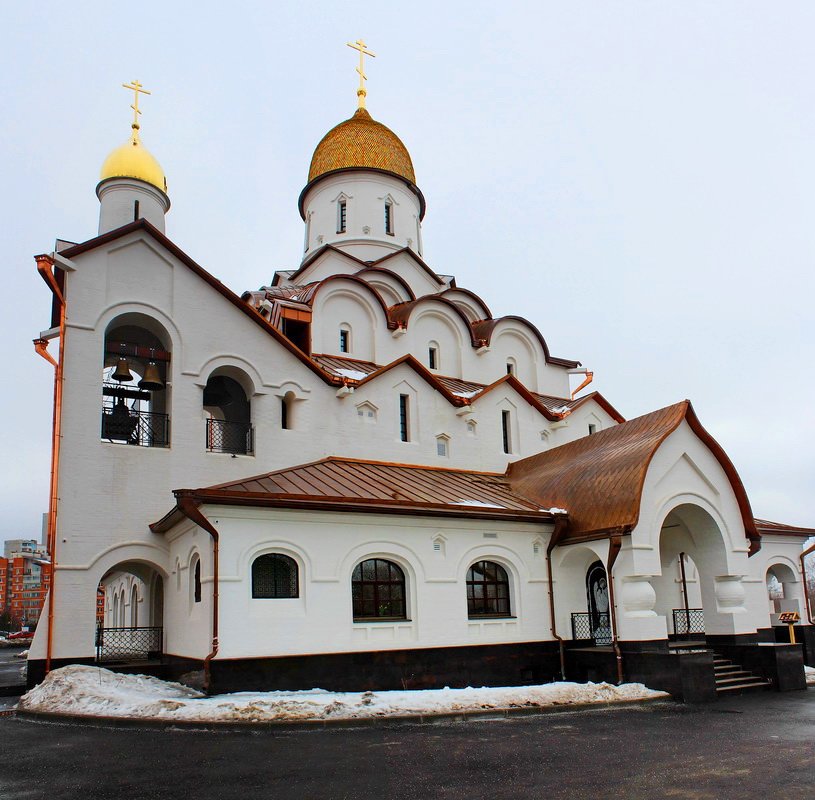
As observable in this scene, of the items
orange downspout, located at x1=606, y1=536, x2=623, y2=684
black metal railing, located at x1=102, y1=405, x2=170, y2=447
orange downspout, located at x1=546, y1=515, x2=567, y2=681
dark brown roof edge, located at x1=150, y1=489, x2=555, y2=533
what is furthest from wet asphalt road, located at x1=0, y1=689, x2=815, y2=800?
black metal railing, located at x1=102, y1=405, x2=170, y2=447

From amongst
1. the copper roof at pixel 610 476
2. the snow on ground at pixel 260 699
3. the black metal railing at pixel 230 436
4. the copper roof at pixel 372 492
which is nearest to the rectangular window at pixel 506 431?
the copper roof at pixel 372 492

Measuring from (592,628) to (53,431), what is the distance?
11211 millimetres

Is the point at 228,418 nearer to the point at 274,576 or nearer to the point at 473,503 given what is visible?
the point at 274,576

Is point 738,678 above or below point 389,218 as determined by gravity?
below

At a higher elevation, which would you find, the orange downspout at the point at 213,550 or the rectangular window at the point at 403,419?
the rectangular window at the point at 403,419

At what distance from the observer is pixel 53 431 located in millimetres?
15094

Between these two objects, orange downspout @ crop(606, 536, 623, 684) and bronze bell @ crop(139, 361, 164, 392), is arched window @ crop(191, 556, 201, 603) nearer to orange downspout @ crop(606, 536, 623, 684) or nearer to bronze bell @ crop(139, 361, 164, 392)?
bronze bell @ crop(139, 361, 164, 392)

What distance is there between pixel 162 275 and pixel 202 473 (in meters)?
4.27

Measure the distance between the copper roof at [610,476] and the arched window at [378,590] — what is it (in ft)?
12.0

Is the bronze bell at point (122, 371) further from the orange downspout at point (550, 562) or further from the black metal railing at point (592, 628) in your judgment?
the black metal railing at point (592, 628)

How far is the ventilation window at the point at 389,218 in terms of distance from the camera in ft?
87.5

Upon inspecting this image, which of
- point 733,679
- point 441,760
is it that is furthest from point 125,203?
point 733,679

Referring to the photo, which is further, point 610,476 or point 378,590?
point 610,476

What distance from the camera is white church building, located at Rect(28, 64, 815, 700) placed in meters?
13.6
